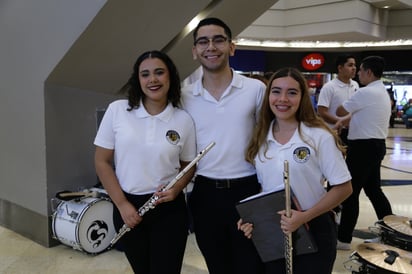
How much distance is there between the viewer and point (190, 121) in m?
1.87

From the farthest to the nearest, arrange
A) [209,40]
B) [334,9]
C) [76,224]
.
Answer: [334,9] → [76,224] → [209,40]

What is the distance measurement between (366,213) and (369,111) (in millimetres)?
1683

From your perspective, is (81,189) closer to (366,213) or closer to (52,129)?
(52,129)

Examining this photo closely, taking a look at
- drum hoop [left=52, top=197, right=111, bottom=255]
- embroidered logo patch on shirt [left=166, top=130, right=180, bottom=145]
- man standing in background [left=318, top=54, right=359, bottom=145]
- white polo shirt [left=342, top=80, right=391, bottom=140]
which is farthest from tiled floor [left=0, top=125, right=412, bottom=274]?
embroidered logo patch on shirt [left=166, top=130, right=180, bottom=145]

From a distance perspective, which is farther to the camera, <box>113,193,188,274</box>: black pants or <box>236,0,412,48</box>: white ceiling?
<box>236,0,412,48</box>: white ceiling

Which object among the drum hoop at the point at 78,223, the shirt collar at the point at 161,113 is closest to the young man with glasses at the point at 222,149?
the shirt collar at the point at 161,113

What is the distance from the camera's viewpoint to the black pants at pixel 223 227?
1.81m

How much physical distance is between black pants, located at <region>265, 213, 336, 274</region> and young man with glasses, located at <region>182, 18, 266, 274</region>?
205mm

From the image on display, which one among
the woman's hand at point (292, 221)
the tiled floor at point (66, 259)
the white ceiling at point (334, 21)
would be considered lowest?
the tiled floor at point (66, 259)

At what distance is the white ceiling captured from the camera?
30.4ft

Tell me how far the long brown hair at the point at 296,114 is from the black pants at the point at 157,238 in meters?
0.45

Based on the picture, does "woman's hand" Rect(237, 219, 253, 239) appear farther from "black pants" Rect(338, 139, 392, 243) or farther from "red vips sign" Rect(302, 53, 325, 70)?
"red vips sign" Rect(302, 53, 325, 70)

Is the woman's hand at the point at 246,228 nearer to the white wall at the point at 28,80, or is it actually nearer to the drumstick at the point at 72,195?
the white wall at the point at 28,80

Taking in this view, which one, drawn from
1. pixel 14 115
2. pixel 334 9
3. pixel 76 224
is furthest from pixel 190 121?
pixel 334 9
